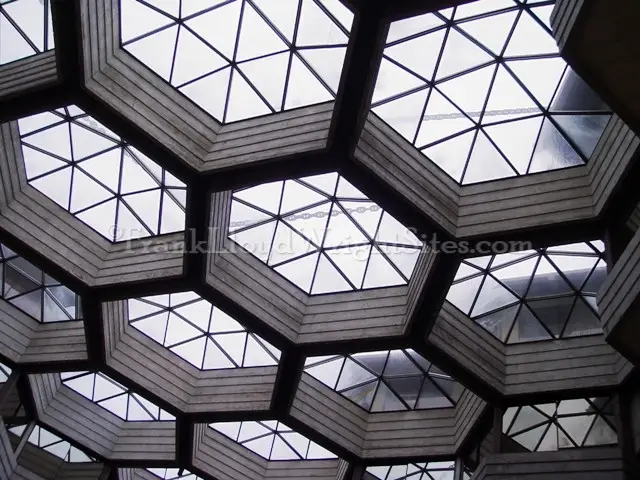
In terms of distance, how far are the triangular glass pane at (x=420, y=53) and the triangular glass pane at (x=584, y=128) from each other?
163 inches

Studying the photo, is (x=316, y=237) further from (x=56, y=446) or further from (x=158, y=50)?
(x=56, y=446)

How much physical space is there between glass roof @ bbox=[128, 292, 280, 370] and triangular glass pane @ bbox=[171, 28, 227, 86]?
9872 mm

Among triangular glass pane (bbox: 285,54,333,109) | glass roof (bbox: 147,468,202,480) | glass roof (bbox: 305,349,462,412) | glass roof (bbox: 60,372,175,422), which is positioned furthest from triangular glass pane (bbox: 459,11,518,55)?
glass roof (bbox: 147,468,202,480)

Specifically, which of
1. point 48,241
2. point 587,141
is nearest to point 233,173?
point 48,241

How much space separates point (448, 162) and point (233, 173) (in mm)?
7078

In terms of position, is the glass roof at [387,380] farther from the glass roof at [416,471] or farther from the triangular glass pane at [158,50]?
the triangular glass pane at [158,50]

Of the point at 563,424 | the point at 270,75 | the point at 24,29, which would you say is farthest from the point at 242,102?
the point at 563,424

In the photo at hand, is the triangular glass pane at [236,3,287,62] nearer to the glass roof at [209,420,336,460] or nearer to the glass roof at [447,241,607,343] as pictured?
the glass roof at [447,241,607,343]

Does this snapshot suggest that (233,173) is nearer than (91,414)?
Yes

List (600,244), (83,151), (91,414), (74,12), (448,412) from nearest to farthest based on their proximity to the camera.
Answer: (74,12) < (600,244) < (83,151) < (448,412) < (91,414)

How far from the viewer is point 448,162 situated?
83.9 ft

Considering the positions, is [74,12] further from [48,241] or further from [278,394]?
[278,394]

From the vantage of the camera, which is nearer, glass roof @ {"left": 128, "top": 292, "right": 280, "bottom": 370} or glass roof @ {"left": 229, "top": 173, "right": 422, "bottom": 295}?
glass roof @ {"left": 229, "top": 173, "right": 422, "bottom": 295}

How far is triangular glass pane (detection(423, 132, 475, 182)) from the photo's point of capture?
25.0m
